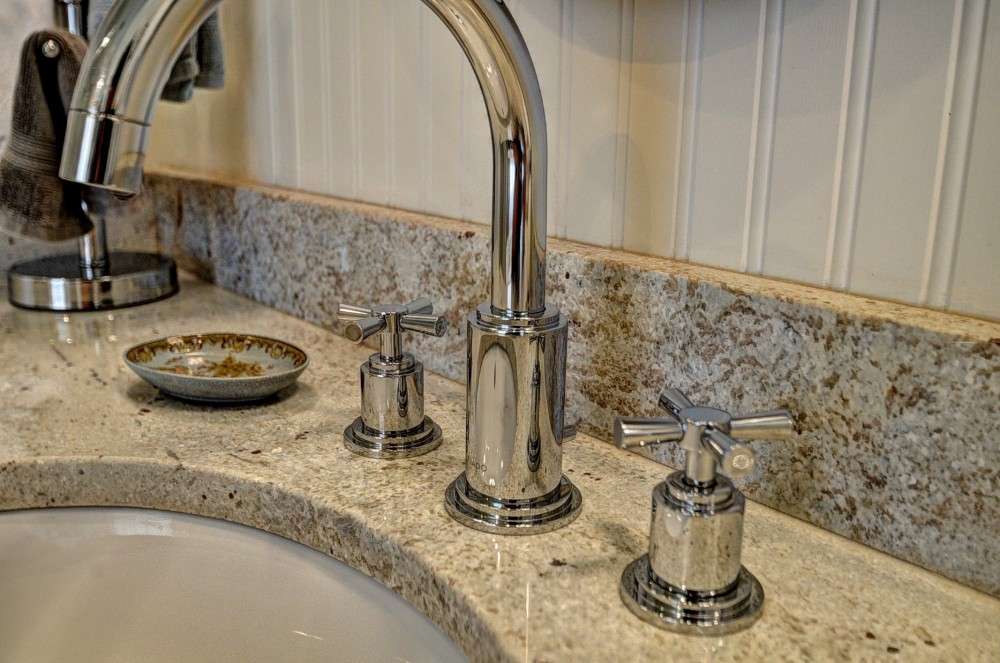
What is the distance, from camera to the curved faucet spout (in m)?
0.41

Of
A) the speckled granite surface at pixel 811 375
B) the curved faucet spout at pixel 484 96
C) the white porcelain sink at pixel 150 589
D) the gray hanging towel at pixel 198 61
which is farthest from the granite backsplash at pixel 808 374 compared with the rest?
the gray hanging towel at pixel 198 61

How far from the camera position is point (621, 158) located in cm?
62

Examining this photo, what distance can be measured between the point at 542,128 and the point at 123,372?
0.48 meters

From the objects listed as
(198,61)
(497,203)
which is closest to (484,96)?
(497,203)

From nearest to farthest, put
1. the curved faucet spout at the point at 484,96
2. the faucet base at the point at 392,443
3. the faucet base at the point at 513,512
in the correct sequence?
the curved faucet spout at the point at 484,96 < the faucet base at the point at 513,512 < the faucet base at the point at 392,443

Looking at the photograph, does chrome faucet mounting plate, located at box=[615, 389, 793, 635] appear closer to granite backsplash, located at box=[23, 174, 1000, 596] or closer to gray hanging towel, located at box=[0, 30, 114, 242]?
granite backsplash, located at box=[23, 174, 1000, 596]

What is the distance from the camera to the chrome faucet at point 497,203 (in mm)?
412

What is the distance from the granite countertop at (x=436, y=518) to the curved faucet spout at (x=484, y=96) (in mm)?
140

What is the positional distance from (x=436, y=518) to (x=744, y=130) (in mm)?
302

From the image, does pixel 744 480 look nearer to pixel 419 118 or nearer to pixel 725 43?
pixel 725 43

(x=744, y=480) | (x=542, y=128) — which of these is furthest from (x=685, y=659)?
(x=542, y=128)

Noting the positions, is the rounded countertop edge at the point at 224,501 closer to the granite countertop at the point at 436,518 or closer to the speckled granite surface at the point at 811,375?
the granite countertop at the point at 436,518

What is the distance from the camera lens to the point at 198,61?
94 cm

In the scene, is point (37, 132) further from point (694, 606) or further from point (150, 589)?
point (694, 606)
